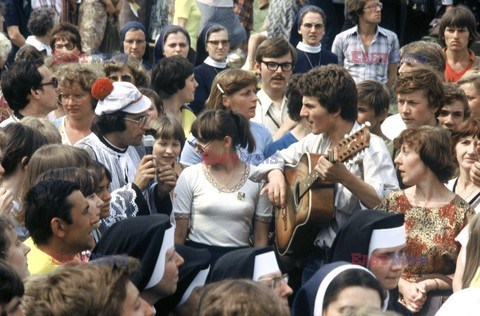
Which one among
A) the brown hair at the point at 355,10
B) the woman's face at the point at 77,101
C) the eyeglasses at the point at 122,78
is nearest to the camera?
the woman's face at the point at 77,101

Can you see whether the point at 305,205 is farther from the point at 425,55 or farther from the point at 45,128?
the point at 425,55

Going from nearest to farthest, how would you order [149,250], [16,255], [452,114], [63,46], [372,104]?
[16,255], [149,250], [372,104], [452,114], [63,46]

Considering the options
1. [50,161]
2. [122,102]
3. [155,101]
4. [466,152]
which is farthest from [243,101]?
[50,161]

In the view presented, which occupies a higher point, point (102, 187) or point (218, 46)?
point (102, 187)

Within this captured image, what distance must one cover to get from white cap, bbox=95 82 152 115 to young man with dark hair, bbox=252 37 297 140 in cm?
209

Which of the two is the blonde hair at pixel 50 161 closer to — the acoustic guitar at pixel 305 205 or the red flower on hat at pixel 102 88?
the red flower on hat at pixel 102 88

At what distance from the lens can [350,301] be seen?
15.5 feet

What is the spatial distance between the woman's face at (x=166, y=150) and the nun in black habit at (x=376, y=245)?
171 centimetres

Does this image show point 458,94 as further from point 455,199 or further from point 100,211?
point 100,211

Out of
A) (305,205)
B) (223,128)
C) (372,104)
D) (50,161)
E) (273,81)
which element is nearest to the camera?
(50,161)

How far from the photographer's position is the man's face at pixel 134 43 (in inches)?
445

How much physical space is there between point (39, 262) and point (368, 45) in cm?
Answer: 697

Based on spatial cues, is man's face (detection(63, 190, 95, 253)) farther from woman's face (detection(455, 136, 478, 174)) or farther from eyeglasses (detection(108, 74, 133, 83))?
eyeglasses (detection(108, 74, 133, 83))

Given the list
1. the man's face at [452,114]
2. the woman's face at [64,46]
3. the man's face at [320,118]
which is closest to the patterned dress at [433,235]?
the man's face at [320,118]
